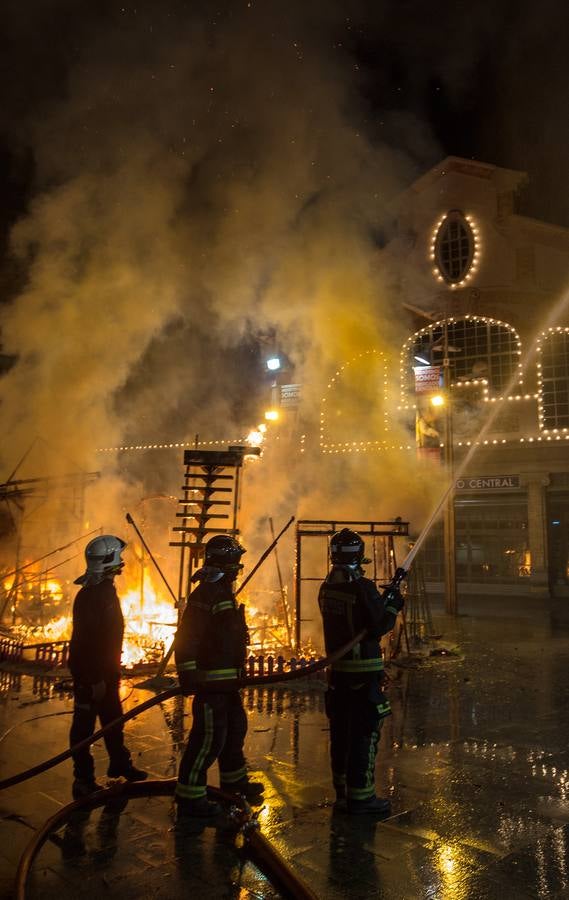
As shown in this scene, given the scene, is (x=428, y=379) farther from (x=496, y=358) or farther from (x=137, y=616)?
(x=137, y=616)

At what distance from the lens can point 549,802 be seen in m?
4.41

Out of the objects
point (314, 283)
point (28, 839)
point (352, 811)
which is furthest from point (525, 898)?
point (314, 283)

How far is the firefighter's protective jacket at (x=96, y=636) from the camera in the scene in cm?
460

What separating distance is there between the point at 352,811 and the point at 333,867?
69 centimetres

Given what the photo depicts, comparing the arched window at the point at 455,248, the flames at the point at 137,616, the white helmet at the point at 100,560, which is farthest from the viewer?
the arched window at the point at 455,248

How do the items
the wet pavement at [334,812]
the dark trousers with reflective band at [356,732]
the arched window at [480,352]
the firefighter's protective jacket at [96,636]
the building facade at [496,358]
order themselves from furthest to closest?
the arched window at [480,352]
the building facade at [496,358]
the firefighter's protective jacket at [96,636]
the dark trousers with reflective band at [356,732]
the wet pavement at [334,812]

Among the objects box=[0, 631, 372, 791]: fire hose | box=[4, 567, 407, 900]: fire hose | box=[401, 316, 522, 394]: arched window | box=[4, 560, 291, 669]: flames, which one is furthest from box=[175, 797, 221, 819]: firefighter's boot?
box=[401, 316, 522, 394]: arched window

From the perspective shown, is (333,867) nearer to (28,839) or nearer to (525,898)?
(525,898)

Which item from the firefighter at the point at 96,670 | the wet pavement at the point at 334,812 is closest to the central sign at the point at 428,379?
the wet pavement at the point at 334,812

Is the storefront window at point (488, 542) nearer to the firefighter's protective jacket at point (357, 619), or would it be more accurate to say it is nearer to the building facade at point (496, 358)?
the building facade at point (496, 358)

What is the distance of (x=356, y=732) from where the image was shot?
4.18 m

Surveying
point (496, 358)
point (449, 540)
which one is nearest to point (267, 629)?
point (449, 540)

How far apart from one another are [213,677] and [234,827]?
89 cm

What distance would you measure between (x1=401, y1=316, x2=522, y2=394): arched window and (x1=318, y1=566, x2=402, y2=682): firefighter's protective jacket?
15820 mm
